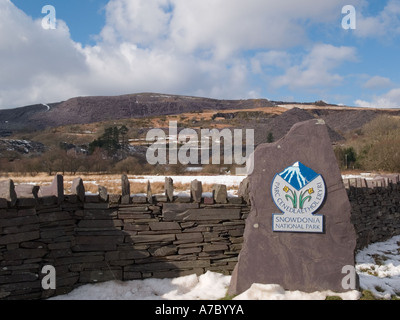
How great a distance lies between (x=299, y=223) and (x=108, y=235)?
3.02 metres

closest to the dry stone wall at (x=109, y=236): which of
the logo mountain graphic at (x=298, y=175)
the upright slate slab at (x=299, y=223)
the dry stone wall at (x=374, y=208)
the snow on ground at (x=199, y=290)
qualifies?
the snow on ground at (x=199, y=290)

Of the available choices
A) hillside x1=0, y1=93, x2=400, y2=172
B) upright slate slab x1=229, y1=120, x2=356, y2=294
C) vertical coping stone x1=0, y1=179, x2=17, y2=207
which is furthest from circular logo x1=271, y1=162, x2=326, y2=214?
hillside x1=0, y1=93, x2=400, y2=172

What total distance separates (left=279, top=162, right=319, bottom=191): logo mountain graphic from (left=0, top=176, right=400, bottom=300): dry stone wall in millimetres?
999

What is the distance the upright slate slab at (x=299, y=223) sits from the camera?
5258mm

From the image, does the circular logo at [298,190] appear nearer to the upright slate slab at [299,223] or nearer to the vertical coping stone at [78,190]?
the upright slate slab at [299,223]

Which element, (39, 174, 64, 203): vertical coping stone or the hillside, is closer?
(39, 174, 64, 203): vertical coping stone

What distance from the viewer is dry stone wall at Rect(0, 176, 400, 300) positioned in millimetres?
5141

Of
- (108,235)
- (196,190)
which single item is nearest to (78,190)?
(108,235)

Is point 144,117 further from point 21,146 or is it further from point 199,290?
point 199,290

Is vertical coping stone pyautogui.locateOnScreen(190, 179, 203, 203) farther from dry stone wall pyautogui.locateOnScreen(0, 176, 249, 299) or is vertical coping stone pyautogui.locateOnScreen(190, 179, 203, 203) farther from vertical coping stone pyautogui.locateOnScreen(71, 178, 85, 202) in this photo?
vertical coping stone pyautogui.locateOnScreen(71, 178, 85, 202)

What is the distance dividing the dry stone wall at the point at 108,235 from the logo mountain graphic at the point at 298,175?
999 millimetres

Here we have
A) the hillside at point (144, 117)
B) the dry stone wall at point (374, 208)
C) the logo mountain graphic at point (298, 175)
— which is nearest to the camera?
the logo mountain graphic at point (298, 175)
